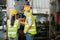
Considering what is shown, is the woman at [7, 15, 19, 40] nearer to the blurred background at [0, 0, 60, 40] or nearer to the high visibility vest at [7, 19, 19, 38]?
the high visibility vest at [7, 19, 19, 38]

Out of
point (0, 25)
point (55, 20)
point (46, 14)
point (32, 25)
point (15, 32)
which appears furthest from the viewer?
point (0, 25)

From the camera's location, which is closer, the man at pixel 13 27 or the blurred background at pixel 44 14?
the man at pixel 13 27

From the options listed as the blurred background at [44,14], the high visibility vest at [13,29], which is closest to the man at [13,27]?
the high visibility vest at [13,29]

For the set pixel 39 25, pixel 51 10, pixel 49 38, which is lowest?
pixel 49 38

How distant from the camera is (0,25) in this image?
45.3 feet

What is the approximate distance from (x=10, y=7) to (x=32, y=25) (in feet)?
10.5

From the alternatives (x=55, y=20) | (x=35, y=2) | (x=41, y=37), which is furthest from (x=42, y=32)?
(x=35, y=2)

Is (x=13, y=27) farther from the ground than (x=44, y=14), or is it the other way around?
(x=44, y=14)

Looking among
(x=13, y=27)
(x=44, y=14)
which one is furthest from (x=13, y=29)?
(x=44, y=14)

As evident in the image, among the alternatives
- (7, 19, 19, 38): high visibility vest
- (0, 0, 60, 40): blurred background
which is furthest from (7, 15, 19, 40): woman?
(0, 0, 60, 40): blurred background

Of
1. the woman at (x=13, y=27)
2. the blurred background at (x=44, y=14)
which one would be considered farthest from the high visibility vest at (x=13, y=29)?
the blurred background at (x=44, y=14)

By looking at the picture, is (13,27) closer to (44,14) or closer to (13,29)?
(13,29)

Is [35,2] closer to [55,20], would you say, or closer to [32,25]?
[55,20]

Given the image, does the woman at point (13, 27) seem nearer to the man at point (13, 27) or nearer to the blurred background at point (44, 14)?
the man at point (13, 27)
